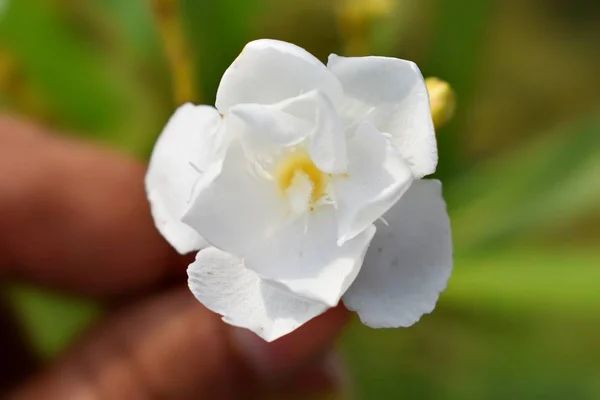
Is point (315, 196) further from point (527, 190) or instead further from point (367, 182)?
point (527, 190)

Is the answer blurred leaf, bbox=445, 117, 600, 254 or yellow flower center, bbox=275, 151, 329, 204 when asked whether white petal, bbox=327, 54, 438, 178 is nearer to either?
yellow flower center, bbox=275, 151, 329, 204

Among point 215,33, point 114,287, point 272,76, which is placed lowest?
point 114,287

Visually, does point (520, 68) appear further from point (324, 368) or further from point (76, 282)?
point (76, 282)

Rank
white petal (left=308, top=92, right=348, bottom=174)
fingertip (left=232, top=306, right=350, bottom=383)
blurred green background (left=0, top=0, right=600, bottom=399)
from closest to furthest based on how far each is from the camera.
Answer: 1. white petal (left=308, top=92, right=348, bottom=174)
2. fingertip (left=232, top=306, right=350, bottom=383)
3. blurred green background (left=0, top=0, right=600, bottom=399)

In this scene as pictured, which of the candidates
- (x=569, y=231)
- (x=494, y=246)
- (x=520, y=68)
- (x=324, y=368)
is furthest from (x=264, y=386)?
(x=520, y=68)

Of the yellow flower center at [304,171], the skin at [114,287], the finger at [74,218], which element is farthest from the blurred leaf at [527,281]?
the yellow flower center at [304,171]

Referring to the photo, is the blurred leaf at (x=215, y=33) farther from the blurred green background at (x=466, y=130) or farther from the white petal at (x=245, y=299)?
the white petal at (x=245, y=299)

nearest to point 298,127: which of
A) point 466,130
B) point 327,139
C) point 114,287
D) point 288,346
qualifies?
point 327,139

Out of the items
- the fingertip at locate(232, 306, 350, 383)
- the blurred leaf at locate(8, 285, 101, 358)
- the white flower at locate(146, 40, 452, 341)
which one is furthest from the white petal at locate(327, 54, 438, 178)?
the blurred leaf at locate(8, 285, 101, 358)
